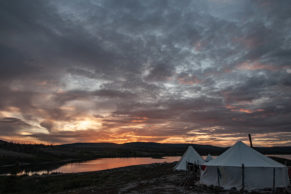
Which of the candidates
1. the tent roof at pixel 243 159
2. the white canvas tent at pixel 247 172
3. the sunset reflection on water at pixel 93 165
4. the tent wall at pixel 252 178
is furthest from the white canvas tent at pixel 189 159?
the sunset reflection on water at pixel 93 165

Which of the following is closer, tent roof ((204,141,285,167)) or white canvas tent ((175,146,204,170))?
tent roof ((204,141,285,167))

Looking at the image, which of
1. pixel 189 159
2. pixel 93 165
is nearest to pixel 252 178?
pixel 189 159

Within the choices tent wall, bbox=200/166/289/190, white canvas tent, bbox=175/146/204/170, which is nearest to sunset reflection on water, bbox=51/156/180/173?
white canvas tent, bbox=175/146/204/170

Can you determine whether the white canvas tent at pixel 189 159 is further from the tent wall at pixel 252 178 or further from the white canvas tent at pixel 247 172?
the tent wall at pixel 252 178

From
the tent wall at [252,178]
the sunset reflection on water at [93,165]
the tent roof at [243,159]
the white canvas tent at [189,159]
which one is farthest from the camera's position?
the sunset reflection on water at [93,165]

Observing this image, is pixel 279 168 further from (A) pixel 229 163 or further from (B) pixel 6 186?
(B) pixel 6 186

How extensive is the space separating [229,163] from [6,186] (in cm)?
3130

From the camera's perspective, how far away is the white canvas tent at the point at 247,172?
861 inches

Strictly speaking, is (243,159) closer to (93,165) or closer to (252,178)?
(252,178)

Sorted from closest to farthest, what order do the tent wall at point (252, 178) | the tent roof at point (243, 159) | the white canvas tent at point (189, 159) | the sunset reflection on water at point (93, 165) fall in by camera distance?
the tent wall at point (252, 178)
the tent roof at point (243, 159)
the white canvas tent at point (189, 159)
the sunset reflection on water at point (93, 165)

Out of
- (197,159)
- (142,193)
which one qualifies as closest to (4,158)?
(197,159)

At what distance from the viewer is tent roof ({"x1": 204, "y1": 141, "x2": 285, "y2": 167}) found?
73.3 ft

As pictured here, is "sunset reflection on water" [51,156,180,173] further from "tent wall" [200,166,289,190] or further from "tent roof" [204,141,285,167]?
"tent wall" [200,166,289,190]

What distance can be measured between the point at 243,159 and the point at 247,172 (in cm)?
125
